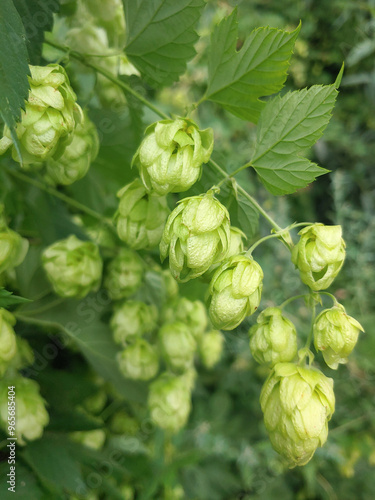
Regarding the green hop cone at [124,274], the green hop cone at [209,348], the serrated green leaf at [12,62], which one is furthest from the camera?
the green hop cone at [209,348]

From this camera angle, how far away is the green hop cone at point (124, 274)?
54 centimetres

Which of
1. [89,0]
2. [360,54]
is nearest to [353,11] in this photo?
[360,54]

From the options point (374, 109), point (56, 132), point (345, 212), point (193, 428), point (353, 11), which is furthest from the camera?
point (374, 109)

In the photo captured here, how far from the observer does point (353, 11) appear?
1.40 meters

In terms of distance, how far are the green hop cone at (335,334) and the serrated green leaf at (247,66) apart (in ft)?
0.60

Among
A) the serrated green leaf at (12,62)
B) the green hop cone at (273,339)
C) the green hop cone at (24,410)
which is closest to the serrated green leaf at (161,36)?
the serrated green leaf at (12,62)

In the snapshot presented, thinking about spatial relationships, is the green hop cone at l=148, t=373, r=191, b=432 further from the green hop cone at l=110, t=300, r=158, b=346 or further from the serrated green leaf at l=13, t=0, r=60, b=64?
the serrated green leaf at l=13, t=0, r=60, b=64

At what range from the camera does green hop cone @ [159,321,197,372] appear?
56cm

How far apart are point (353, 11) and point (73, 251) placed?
132 cm

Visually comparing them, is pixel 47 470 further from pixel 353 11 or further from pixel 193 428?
pixel 353 11

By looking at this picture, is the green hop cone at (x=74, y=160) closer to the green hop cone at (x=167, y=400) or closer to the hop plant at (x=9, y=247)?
the hop plant at (x=9, y=247)

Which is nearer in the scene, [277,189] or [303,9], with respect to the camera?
[277,189]

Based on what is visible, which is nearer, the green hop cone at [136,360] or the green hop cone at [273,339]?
the green hop cone at [273,339]

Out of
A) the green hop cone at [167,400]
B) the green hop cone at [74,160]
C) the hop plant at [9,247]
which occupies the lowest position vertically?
the green hop cone at [167,400]
